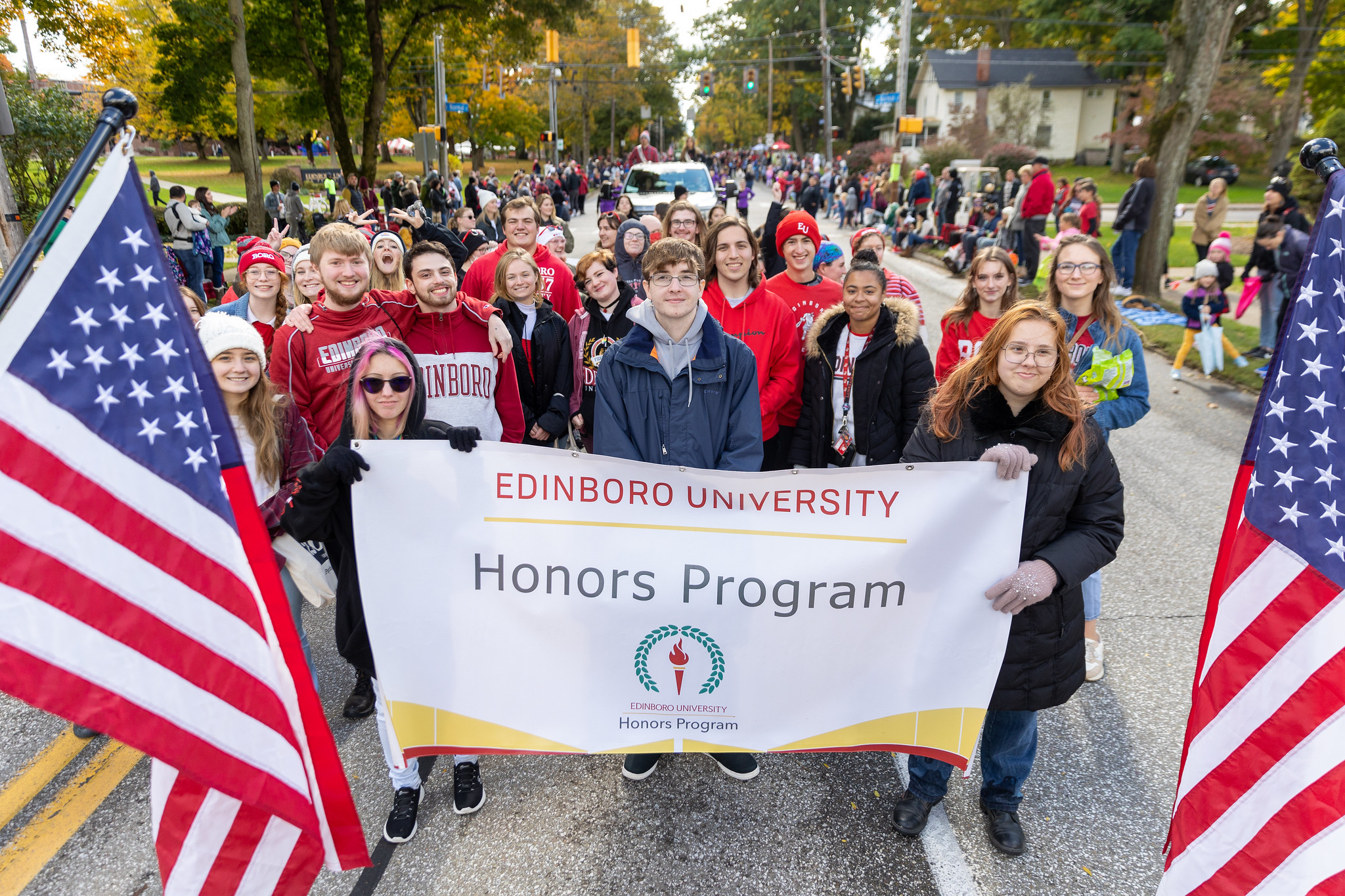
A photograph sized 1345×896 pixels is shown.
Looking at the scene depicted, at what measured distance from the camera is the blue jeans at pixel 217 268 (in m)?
16.5

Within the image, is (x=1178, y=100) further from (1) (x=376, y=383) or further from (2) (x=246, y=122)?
(2) (x=246, y=122)

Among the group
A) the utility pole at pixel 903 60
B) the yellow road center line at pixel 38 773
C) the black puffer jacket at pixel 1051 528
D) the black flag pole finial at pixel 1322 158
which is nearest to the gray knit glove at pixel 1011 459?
the black puffer jacket at pixel 1051 528

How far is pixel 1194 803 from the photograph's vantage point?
2330mm

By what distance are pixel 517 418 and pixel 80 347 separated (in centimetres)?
258

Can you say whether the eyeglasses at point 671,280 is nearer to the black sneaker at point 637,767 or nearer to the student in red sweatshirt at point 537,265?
the black sneaker at point 637,767

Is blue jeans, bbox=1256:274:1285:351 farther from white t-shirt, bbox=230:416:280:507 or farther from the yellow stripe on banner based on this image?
white t-shirt, bbox=230:416:280:507

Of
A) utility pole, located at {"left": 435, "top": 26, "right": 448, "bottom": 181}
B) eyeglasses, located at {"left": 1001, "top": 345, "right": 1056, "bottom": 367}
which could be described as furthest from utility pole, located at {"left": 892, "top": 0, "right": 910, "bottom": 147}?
eyeglasses, located at {"left": 1001, "top": 345, "right": 1056, "bottom": 367}

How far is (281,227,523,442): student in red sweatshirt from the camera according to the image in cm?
412

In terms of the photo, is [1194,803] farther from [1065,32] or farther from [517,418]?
[1065,32]

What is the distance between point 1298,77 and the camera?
120 feet

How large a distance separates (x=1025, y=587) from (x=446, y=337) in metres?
2.90

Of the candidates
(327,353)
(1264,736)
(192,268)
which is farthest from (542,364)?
(192,268)

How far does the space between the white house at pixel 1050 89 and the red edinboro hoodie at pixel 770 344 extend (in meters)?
55.6

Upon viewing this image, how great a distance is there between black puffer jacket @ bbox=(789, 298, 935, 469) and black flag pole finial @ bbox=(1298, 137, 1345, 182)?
177 centimetres
